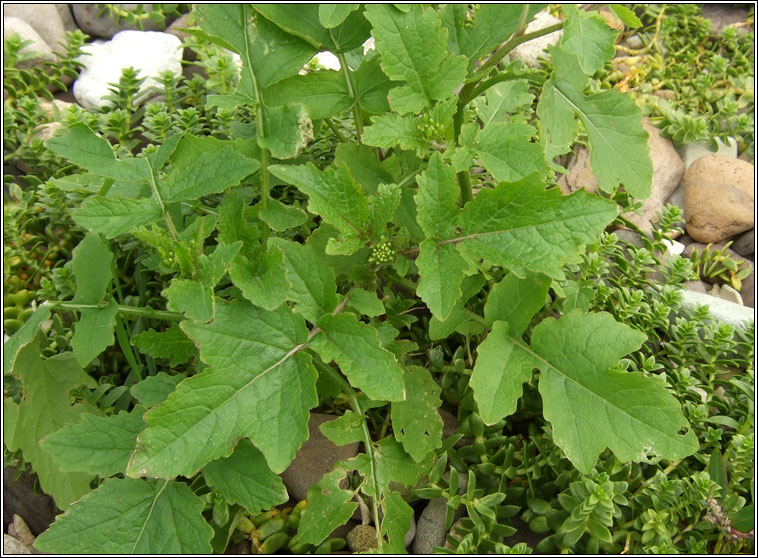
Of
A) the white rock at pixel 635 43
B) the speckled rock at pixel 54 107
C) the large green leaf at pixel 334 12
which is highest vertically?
the large green leaf at pixel 334 12

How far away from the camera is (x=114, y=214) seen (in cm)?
196

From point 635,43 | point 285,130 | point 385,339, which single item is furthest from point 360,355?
point 635,43

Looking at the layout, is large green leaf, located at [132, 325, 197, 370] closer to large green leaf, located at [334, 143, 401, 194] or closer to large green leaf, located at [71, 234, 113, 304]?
large green leaf, located at [71, 234, 113, 304]

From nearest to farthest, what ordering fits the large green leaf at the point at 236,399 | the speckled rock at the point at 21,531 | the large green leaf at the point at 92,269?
1. the large green leaf at the point at 236,399
2. the large green leaf at the point at 92,269
3. the speckled rock at the point at 21,531

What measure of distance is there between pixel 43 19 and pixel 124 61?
0.73 m

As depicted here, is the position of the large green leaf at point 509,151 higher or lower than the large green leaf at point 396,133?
lower

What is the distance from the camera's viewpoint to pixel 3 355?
2.04 m

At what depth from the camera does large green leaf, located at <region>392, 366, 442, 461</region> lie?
2.14 meters

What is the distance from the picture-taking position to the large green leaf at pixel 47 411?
220cm

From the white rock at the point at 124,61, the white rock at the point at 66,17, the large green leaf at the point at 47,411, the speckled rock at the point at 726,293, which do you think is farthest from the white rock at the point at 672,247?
the white rock at the point at 66,17

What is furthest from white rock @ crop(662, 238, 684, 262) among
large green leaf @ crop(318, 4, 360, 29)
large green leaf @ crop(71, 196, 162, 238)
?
large green leaf @ crop(71, 196, 162, 238)

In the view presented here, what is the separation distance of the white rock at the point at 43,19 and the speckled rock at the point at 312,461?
9.49 ft

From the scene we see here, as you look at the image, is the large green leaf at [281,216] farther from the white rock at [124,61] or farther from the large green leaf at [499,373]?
the white rock at [124,61]

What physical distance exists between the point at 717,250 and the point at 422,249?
80.4 inches
